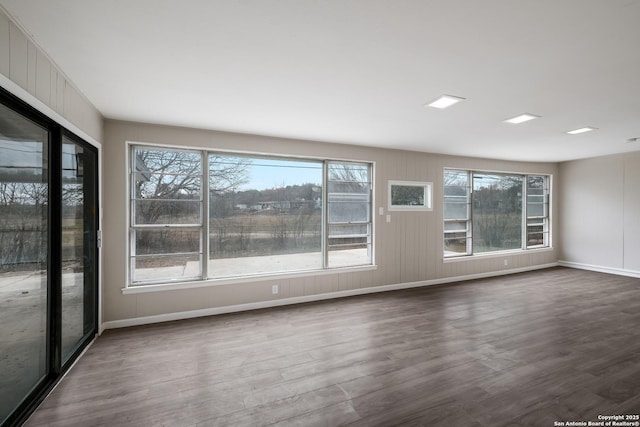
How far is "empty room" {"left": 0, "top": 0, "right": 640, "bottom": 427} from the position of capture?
1.88 metres

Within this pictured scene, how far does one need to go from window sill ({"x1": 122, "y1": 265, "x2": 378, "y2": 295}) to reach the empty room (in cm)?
3

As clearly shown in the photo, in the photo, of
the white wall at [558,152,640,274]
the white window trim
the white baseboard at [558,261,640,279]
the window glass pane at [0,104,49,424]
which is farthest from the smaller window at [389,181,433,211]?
the window glass pane at [0,104,49,424]

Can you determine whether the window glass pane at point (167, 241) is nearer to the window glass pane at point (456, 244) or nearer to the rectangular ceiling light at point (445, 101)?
Answer: the rectangular ceiling light at point (445, 101)

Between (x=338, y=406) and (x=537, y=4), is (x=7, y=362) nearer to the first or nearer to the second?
(x=338, y=406)

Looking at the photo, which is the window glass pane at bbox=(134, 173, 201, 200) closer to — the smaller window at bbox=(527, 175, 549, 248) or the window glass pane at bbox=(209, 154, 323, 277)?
the window glass pane at bbox=(209, 154, 323, 277)

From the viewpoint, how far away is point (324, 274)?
4.76m

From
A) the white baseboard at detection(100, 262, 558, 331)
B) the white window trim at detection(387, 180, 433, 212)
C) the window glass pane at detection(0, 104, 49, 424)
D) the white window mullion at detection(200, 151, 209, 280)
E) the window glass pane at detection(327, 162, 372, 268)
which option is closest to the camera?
the window glass pane at detection(0, 104, 49, 424)

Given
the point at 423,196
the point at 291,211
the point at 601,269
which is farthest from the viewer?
the point at 601,269

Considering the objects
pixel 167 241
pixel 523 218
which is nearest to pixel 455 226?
pixel 523 218

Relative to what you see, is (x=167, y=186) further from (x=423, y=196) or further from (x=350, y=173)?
(x=423, y=196)

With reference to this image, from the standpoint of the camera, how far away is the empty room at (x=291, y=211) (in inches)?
73.9

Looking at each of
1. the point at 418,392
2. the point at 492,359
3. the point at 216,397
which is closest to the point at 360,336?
the point at 418,392

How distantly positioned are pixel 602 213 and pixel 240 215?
299 inches

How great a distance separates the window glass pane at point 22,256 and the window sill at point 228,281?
1.38 meters
